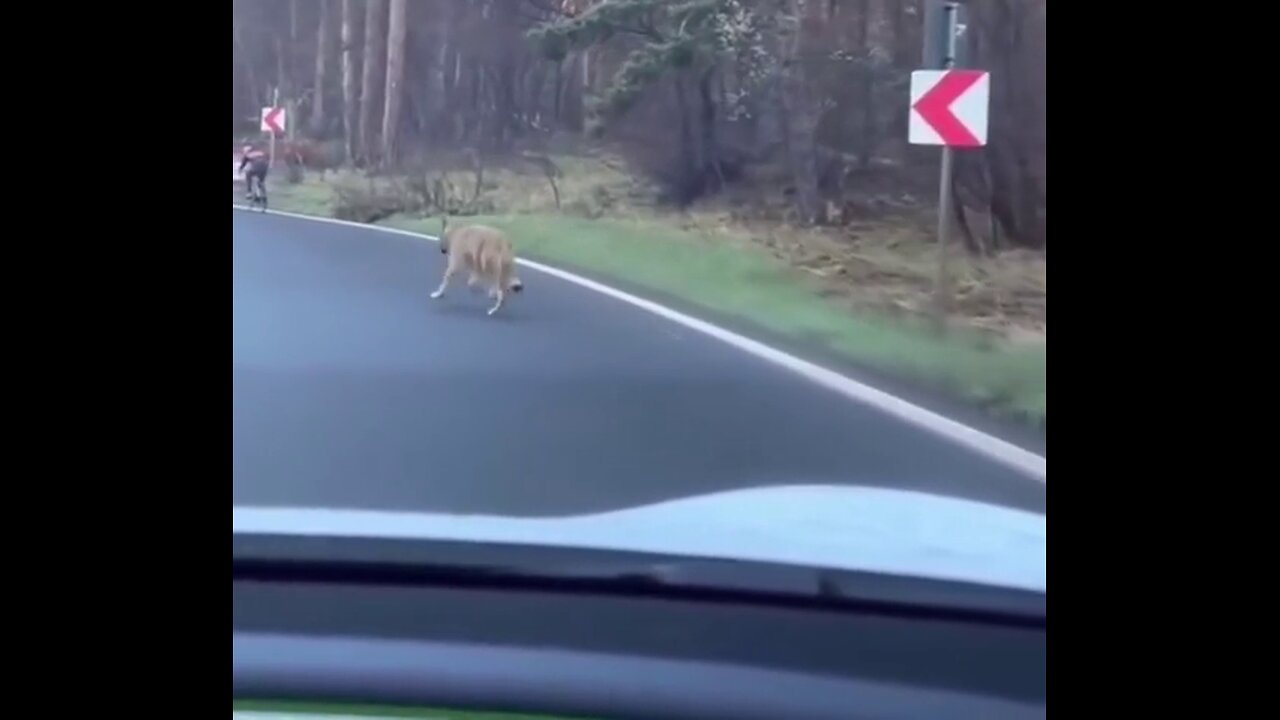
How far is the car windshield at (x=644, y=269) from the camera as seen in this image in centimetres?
336

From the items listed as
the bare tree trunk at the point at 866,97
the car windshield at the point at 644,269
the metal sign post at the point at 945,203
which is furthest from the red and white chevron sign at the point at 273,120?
the metal sign post at the point at 945,203

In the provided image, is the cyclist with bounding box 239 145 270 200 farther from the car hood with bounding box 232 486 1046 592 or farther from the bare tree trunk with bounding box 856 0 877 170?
the bare tree trunk with bounding box 856 0 877 170

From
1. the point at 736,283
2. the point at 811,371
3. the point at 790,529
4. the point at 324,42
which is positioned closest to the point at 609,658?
the point at 790,529

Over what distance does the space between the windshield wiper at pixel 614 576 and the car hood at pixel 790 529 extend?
0.02 metres

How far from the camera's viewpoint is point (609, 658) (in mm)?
3213

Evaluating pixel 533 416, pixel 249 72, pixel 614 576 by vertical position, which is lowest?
pixel 614 576

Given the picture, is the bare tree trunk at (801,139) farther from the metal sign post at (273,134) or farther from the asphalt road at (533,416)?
the metal sign post at (273,134)

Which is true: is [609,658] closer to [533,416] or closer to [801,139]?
[533,416]

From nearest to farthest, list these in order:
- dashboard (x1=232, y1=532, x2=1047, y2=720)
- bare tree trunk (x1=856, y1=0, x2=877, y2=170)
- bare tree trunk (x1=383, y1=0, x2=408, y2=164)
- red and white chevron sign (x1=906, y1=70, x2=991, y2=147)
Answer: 1. dashboard (x1=232, y1=532, x2=1047, y2=720)
2. red and white chevron sign (x1=906, y1=70, x2=991, y2=147)
3. bare tree trunk (x1=856, y1=0, x2=877, y2=170)
4. bare tree trunk (x1=383, y1=0, x2=408, y2=164)

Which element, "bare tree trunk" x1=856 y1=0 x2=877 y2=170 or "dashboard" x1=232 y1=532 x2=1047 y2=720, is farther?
"bare tree trunk" x1=856 y1=0 x2=877 y2=170

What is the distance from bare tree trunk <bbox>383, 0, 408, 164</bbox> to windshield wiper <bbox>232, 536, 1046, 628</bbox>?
33.1 inches

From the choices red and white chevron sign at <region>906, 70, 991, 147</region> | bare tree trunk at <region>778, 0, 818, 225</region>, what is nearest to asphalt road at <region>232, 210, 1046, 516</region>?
bare tree trunk at <region>778, 0, 818, 225</region>

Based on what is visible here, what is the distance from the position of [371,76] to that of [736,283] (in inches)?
33.1

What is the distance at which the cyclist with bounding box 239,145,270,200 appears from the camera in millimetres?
3373
